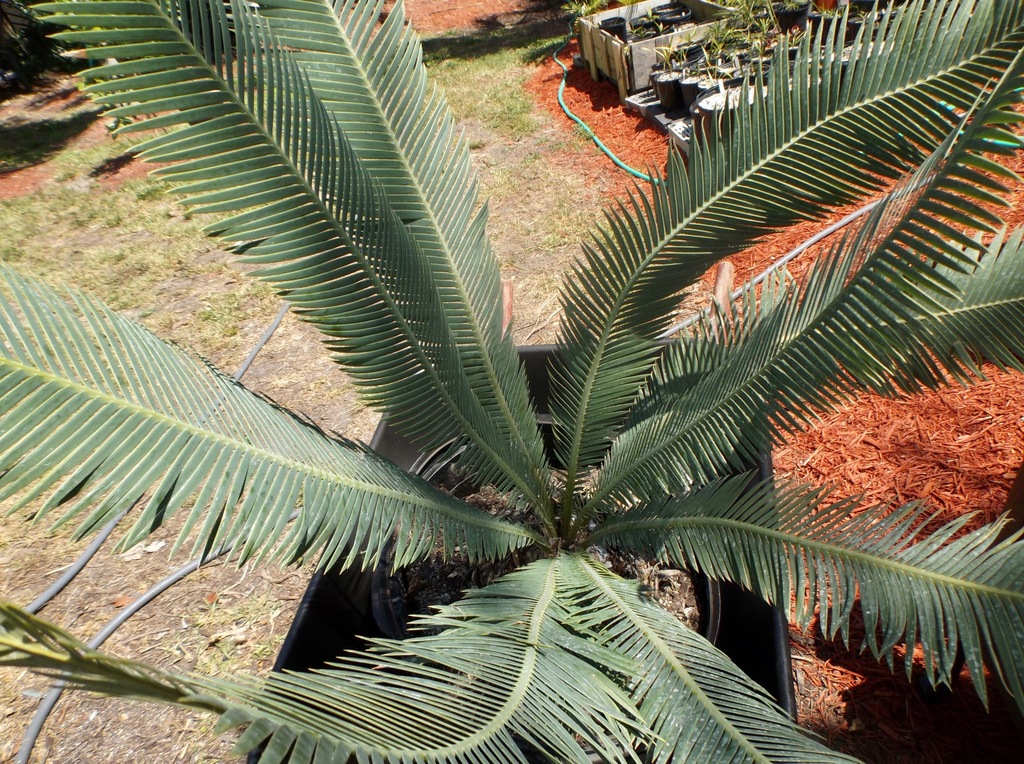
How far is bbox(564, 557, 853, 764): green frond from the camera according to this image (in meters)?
0.95

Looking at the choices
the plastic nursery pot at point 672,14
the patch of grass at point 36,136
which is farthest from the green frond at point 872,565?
the patch of grass at point 36,136

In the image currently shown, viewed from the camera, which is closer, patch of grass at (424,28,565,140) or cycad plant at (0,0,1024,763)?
cycad plant at (0,0,1024,763)

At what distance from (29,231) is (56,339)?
4.25m

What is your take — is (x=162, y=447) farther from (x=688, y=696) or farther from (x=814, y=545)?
(x=814, y=545)

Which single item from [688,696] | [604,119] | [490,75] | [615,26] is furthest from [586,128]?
[688,696]

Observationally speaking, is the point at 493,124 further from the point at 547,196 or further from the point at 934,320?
the point at 934,320

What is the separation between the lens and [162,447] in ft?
3.37

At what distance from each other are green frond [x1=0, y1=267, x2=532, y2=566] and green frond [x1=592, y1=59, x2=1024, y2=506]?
0.54 m

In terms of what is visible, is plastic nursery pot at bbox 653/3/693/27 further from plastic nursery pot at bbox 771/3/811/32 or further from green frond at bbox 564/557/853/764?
green frond at bbox 564/557/853/764

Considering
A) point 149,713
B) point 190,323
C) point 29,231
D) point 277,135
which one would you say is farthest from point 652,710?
point 29,231

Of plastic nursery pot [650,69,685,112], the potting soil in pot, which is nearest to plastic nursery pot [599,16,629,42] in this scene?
plastic nursery pot [650,69,685,112]

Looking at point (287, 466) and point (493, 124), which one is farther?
point (493, 124)

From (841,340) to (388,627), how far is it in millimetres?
1120

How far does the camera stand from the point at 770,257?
114 inches
